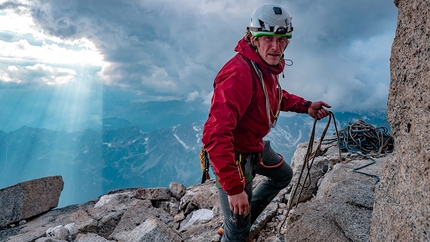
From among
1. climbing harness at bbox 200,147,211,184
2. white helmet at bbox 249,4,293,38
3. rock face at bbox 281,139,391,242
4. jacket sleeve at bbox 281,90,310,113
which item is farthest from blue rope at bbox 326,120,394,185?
white helmet at bbox 249,4,293,38

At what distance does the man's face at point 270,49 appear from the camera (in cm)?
319

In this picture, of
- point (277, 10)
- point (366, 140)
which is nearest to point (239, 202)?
point (277, 10)

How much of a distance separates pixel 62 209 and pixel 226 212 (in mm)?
8367

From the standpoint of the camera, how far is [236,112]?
280cm

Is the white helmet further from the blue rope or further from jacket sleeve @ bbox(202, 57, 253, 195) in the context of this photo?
the blue rope

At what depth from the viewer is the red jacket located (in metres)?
2.71

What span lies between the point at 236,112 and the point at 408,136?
4.38 ft

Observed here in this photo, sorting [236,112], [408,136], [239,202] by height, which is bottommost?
[239,202]

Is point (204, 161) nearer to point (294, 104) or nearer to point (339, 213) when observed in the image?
point (294, 104)

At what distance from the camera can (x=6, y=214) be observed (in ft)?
29.2

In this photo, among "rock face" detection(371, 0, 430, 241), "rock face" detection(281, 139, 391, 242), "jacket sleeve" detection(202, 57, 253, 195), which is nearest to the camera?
"rock face" detection(371, 0, 430, 241)

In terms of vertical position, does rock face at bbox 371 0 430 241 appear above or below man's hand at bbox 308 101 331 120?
below

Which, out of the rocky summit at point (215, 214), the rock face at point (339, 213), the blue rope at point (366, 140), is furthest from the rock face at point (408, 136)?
the blue rope at point (366, 140)

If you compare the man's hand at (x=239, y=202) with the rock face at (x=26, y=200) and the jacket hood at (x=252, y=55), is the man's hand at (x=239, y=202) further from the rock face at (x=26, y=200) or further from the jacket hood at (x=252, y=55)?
the rock face at (x=26, y=200)
